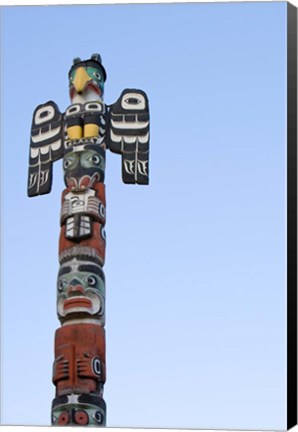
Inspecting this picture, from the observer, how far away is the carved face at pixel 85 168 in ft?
53.0

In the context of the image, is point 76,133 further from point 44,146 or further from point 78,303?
point 78,303

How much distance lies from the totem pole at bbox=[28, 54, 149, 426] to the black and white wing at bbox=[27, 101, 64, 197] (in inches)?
0.5

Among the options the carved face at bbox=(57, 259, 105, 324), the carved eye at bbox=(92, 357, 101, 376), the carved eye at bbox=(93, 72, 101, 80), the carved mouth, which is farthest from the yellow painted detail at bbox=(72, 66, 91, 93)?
the carved eye at bbox=(92, 357, 101, 376)

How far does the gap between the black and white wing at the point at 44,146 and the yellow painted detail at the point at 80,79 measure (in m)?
0.45

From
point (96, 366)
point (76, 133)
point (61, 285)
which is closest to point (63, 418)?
point (96, 366)

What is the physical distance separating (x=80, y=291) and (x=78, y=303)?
0.15 m

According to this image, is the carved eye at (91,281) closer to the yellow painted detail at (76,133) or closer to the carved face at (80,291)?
the carved face at (80,291)

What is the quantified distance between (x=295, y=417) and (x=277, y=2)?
4.97m

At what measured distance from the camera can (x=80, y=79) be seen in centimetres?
1675

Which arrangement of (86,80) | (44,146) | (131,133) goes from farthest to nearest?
(44,146) → (86,80) → (131,133)

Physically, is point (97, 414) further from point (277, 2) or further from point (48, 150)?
point (277, 2)

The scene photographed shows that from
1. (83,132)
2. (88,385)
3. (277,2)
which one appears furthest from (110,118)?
(88,385)

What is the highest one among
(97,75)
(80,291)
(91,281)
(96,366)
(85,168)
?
(97,75)

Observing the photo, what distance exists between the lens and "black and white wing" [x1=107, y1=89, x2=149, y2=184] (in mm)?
16266
